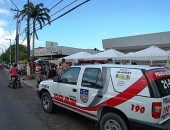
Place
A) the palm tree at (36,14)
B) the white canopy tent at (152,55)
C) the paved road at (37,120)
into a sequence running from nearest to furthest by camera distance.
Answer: the paved road at (37,120) → the white canopy tent at (152,55) → the palm tree at (36,14)

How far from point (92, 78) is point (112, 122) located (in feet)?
4.49

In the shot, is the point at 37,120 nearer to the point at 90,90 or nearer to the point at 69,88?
Answer: the point at 69,88

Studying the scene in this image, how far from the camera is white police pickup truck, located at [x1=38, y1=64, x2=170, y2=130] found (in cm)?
550

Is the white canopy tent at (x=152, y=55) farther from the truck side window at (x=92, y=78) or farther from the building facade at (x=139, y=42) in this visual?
the truck side window at (x=92, y=78)

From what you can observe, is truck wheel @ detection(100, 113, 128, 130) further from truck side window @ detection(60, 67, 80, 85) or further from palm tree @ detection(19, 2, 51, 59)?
palm tree @ detection(19, 2, 51, 59)

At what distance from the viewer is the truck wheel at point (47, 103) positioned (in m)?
9.18

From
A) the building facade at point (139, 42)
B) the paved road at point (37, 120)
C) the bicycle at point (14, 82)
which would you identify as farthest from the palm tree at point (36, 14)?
the paved road at point (37, 120)

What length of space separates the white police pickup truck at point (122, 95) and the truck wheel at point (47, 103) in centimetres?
136

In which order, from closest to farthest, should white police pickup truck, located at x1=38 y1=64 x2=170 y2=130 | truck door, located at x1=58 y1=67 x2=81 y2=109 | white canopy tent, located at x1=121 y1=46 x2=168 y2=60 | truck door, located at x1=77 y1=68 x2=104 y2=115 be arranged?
1. white police pickup truck, located at x1=38 y1=64 x2=170 y2=130
2. truck door, located at x1=77 y1=68 x2=104 y2=115
3. truck door, located at x1=58 y1=67 x2=81 y2=109
4. white canopy tent, located at x1=121 y1=46 x2=168 y2=60

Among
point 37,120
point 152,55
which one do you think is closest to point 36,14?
point 152,55

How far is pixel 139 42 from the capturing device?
91.5ft

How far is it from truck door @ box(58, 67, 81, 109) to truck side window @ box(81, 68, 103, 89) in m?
0.40

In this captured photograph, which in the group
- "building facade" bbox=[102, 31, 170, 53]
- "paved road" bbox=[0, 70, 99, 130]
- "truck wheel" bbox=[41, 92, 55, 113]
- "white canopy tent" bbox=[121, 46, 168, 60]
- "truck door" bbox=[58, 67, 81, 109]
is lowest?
"paved road" bbox=[0, 70, 99, 130]

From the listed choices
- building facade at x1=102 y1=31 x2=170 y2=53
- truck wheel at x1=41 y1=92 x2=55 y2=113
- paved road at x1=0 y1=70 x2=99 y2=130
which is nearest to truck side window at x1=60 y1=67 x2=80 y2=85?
truck wheel at x1=41 y1=92 x2=55 y2=113
